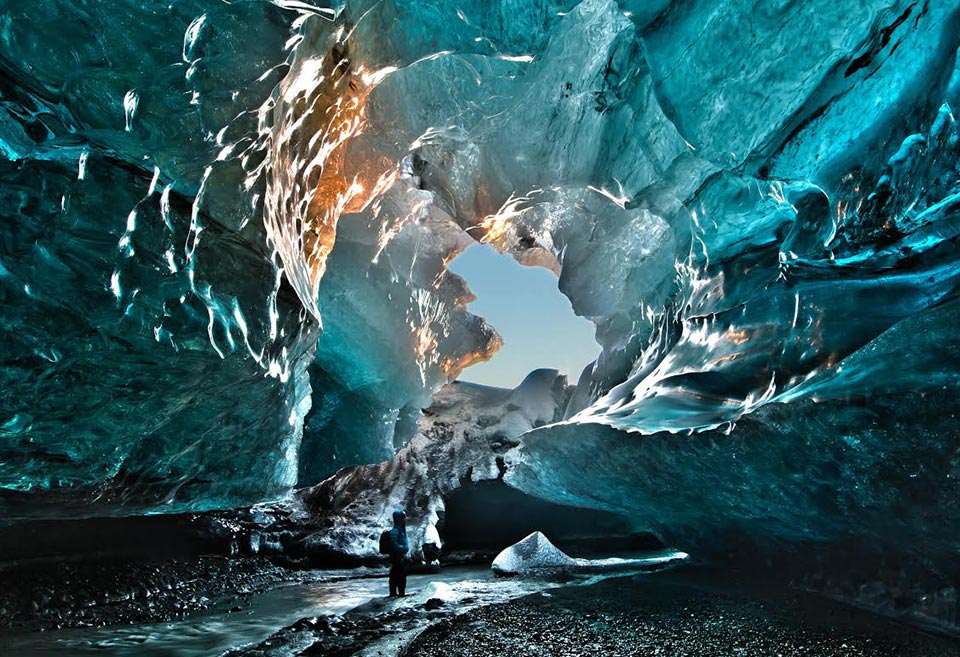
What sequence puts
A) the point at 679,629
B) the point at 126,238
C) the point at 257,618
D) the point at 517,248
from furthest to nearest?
1. the point at 517,248
2. the point at 257,618
3. the point at 679,629
4. the point at 126,238

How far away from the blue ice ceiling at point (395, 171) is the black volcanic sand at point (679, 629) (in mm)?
1334

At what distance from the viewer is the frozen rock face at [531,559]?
25.8 ft

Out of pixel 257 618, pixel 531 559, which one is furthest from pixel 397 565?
pixel 531 559

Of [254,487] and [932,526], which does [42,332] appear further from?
[932,526]

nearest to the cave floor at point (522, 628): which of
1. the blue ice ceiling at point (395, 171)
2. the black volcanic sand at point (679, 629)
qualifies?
the black volcanic sand at point (679, 629)

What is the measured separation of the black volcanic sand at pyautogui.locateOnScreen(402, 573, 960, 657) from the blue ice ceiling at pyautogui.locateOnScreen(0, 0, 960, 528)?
133 cm

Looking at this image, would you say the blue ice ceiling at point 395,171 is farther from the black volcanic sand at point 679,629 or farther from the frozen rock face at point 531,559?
the frozen rock face at point 531,559

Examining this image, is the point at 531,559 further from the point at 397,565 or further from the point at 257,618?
the point at 257,618

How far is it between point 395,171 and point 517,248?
2253mm

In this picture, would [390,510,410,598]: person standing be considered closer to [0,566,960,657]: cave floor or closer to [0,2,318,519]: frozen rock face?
[0,566,960,657]: cave floor

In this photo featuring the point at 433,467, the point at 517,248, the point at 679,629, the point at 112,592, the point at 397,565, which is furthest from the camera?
the point at 433,467

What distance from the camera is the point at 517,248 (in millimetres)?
7578

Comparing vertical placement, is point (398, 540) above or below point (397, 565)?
above

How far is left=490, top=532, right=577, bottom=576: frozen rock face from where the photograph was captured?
7.87 m
